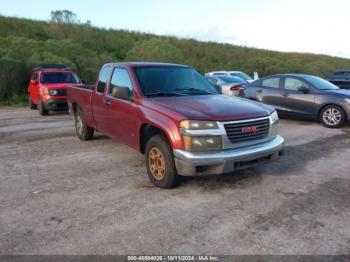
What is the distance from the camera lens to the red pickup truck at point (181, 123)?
14.6 ft

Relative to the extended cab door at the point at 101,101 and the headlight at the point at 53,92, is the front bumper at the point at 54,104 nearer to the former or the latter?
the headlight at the point at 53,92

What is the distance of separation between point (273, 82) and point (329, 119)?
2250 mm

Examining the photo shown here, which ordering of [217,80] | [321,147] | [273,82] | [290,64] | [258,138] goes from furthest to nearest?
[290,64] → [217,80] → [273,82] → [321,147] → [258,138]

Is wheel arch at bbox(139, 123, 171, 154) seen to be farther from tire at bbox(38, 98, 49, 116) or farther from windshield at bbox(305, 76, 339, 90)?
tire at bbox(38, 98, 49, 116)

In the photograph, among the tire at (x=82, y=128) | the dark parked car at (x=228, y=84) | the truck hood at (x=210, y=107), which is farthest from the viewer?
the dark parked car at (x=228, y=84)

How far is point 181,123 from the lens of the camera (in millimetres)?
4473

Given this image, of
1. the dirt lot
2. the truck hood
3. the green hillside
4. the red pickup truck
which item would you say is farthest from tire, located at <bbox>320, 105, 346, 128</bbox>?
the green hillside

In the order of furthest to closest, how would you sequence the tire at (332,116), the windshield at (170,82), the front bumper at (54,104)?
the front bumper at (54,104), the tire at (332,116), the windshield at (170,82)

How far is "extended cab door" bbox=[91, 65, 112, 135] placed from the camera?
6.53 m

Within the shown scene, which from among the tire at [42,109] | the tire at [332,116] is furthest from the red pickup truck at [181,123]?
the tire at [42,109]

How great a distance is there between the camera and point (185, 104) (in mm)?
4938

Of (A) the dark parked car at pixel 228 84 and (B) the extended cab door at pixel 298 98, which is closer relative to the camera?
(B) the extended cab door at pixel 298 98

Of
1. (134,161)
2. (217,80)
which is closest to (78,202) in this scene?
(134,161)

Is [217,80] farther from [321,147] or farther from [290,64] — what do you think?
[290,64]
